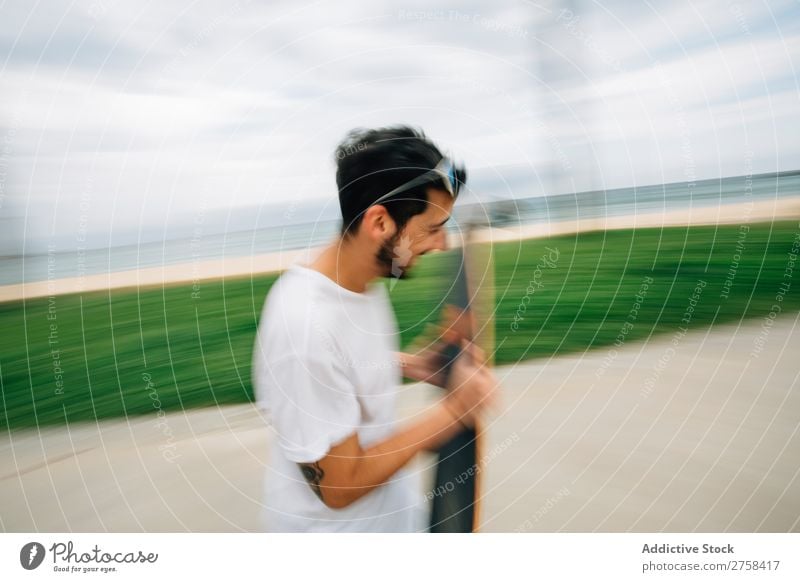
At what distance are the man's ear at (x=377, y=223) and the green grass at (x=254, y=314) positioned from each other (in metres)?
0.39

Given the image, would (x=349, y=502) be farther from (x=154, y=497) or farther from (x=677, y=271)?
(x=677, y=271)

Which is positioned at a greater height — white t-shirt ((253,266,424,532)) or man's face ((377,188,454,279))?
man's face ((377,188,454,279))

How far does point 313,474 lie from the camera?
1012mm

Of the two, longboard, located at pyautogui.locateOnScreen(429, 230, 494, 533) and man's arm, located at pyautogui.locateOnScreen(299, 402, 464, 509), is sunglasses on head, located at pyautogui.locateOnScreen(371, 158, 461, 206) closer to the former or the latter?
longboard, located at pyautogui.locateOnScreen(429, 230, 494, 533)

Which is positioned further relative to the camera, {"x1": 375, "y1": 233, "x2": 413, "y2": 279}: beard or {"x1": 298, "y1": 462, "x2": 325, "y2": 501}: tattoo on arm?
{"x1": 375, "y1": 233, "x2": 413, "y2": 279}: beard

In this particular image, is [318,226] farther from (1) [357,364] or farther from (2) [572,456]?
(2) [572,456]

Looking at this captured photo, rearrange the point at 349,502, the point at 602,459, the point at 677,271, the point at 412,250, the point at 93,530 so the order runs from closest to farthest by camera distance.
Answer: the point at 349,502 → the point at 412,250 → the point at 93,530 → the point at 602,459 → the point at 677,271

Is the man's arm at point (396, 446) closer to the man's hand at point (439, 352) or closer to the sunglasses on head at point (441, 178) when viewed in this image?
the man's hand at point (439, 352)

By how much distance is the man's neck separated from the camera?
1026 mm

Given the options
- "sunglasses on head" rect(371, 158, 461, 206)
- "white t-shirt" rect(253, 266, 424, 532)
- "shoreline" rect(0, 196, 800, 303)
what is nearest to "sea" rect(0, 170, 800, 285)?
"shoreline" rect(0, 196, 800, 303)
